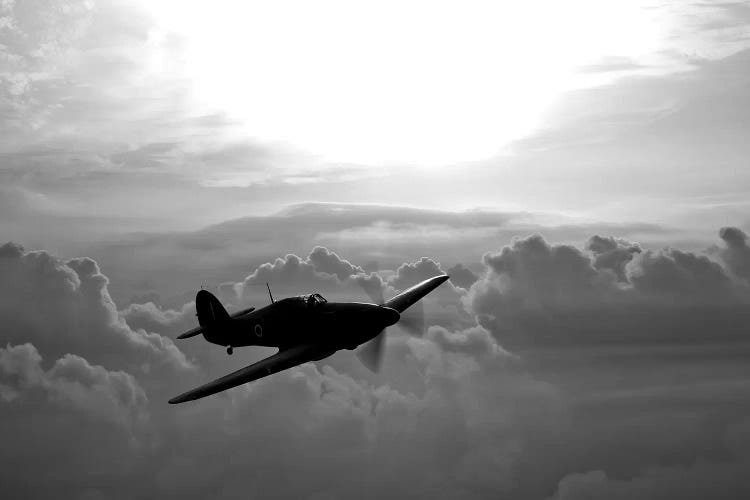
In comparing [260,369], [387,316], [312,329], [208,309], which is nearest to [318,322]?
[312,329]

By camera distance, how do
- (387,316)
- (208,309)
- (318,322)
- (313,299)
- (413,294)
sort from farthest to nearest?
(413,294) → (208,309) → (313,299) → (318,322) → (387,316)

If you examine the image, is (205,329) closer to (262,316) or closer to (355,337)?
(262,316)

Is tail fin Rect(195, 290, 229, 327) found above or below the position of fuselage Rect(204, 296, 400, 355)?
above

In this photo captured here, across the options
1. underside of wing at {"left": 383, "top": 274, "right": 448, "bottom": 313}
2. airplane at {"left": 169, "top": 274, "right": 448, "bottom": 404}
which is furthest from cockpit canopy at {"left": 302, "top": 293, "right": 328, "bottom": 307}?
underside of wing at {"left": 383, "top": 274, "right": 448, "bottom": 313}

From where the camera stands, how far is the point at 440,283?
62656 mm

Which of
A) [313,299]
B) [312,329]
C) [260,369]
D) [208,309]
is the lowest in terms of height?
[260,369]

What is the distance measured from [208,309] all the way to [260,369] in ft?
49.5

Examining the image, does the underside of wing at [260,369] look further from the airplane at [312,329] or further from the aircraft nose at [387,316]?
the aircraft nose at [387,316]

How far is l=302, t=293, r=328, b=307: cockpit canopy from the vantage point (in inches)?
1885

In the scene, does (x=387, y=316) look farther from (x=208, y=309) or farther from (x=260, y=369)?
(x=208, y=309)

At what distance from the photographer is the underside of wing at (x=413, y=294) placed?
5819 centimetres

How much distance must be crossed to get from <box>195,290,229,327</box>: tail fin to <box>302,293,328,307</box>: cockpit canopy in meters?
10.4

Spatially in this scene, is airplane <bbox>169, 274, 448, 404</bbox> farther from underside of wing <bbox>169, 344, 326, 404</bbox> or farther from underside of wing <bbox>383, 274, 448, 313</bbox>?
underside of wing <bbox>383, 274, 448, 313</bbox>

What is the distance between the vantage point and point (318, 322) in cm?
4750
